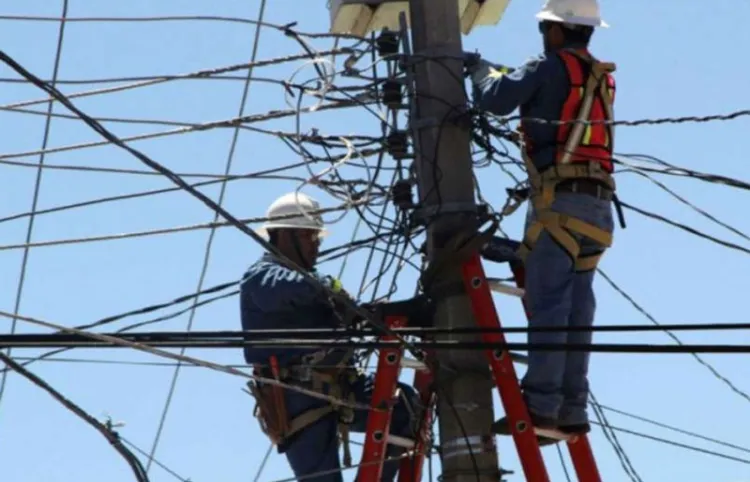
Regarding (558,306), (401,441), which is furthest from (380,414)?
(558,306)

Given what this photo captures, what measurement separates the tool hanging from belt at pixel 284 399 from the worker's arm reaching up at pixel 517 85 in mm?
1633

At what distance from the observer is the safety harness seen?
33.0 ft

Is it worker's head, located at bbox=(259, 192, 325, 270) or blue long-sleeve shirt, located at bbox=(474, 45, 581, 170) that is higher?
worker's head, located at bbox=(259, 192, 325, 270)

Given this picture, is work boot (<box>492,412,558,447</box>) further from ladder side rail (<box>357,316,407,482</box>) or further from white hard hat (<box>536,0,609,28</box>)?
white hard hat (<box>536,0,609,28</box>)

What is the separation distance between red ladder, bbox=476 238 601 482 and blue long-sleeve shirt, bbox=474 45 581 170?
2.20 feet

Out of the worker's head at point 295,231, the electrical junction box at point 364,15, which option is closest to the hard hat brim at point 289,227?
the worker's head at point 295,231

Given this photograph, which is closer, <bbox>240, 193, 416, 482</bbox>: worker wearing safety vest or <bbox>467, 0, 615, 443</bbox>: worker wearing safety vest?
<bbox>467, 0, 615, 443</bbox>: worker wearing safety vest

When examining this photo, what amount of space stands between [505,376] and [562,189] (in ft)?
3.18

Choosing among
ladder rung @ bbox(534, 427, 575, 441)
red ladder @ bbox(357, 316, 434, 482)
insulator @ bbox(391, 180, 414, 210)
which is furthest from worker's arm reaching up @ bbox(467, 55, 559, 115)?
ladder rung @ bbox(534, 427, 575, 441)

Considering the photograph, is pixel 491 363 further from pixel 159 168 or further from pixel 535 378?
pixel 159 168

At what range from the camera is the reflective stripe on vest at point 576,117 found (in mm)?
10117

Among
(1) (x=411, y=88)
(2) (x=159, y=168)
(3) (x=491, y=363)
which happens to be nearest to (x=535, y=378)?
(3) (x=491, y=363)

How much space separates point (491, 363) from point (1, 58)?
3.27 metres

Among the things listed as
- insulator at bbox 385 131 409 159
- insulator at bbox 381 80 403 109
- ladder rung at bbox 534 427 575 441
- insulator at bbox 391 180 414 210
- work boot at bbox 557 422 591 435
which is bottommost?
ladder rung at bbox 534 427 575 441
